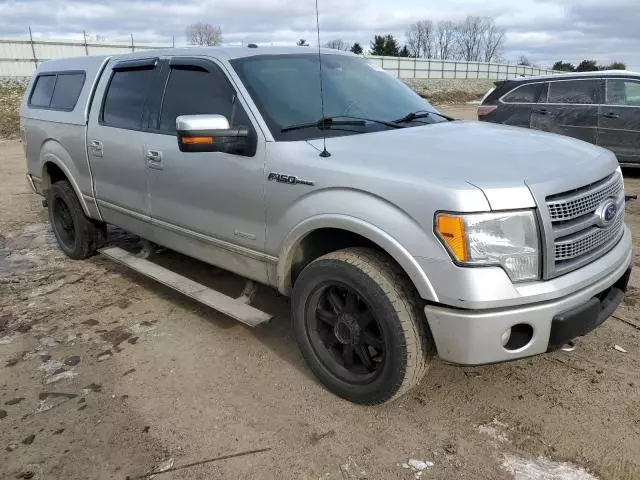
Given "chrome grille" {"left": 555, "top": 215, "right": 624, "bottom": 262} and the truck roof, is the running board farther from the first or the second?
"chrome grille" {"left": 555, "top": 215, "right": 624, "bottom": 262}

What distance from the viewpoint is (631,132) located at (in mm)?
8328

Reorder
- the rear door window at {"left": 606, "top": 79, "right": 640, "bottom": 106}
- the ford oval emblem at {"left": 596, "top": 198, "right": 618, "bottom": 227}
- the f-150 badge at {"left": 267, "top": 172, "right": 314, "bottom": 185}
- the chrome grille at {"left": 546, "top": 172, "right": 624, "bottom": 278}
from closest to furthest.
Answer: the chrome grille at {"left": 546, "top": 172, "right": 624, "bottom": 278} < the ford oval emblem at {"left": 596, "top": 198, "right": 618, "bottom": 227} < the f-150 badge at {"left": 267, "top": 172, "right": 314, "bottom": 185} < the rear door window at {"left": 606, "top": 79, "right": 640, "bottom": 106}

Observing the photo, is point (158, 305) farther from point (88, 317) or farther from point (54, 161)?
point (54, 161)

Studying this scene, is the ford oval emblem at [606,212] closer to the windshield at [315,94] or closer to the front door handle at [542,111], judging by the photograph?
the windshield at [315,94]

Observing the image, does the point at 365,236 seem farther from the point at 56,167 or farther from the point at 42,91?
the point at 42,91

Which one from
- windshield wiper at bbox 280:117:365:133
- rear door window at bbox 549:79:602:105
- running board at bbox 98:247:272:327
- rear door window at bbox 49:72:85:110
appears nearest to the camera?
windshield wiper at bbox 280:117:365:133

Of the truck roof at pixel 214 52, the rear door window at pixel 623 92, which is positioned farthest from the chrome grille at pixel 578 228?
the rear door window at pixel 623 92

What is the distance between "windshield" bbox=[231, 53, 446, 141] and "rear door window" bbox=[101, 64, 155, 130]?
1028 mm

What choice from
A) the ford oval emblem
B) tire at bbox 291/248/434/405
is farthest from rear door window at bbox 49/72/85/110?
the ford oval emblem

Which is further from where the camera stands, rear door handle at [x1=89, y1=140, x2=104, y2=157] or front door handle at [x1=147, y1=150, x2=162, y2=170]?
rear door handle at [x1=89, y1=140, x2=104, y2=157]

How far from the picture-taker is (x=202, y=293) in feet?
12.7

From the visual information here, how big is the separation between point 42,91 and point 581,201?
208 inches

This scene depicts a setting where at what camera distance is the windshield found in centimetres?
333

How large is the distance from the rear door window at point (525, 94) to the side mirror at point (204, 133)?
24.0 ft
